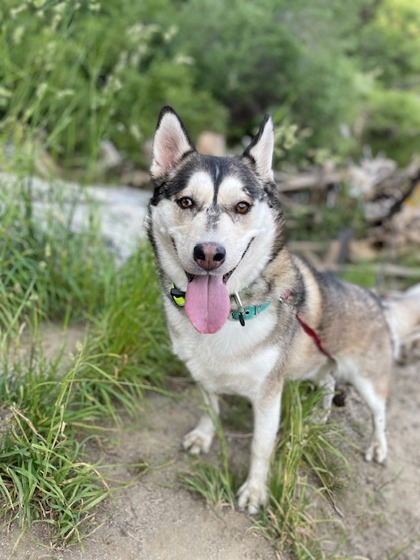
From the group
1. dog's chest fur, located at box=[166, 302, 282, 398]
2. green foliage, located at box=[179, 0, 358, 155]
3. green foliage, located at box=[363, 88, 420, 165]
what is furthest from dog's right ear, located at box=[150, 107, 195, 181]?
green foliage, located at box=[363, 88, 420, 165]

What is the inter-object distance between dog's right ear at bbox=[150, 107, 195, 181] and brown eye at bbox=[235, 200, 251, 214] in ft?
1.47

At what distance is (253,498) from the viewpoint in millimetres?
2803

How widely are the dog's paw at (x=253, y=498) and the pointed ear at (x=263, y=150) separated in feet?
5.02

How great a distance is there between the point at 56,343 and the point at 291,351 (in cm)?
153

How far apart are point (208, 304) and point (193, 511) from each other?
3.52 ft

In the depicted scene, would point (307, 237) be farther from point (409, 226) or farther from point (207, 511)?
point (207, 511)

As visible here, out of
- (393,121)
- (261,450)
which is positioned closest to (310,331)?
(261,450)

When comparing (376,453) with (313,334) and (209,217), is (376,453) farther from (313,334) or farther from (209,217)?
(209,217)

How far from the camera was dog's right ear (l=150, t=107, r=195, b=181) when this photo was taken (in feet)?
8.85

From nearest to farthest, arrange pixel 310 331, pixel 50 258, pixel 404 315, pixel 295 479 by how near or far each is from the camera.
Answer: pixel 295 479 < pixel 310 331 < pixel 50 258 < pixel 404 315

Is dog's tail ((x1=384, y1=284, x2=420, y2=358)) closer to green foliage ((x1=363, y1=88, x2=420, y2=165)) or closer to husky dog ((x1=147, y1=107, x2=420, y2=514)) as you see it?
husky dog ((x1=147, y1=107, x2=420, y2=514))

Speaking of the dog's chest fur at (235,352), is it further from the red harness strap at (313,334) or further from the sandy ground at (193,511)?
the sandy ground at (193,511)

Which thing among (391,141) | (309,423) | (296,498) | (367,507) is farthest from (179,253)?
(391,141)

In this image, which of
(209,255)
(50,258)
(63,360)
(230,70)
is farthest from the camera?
(230,70)
